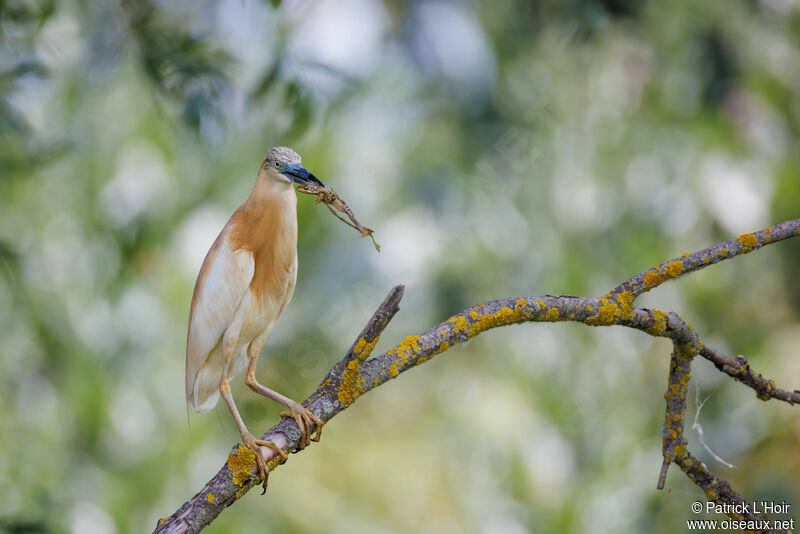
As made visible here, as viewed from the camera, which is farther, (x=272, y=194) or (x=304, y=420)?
(x=304, y=420)

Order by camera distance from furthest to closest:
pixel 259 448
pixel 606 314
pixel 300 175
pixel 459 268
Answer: pixel 459 268, pixel 606 314, pixel 259 448, pixel 300 175

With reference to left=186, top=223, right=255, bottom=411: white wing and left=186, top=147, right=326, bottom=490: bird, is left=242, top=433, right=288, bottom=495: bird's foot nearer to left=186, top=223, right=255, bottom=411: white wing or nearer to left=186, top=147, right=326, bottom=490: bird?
left=186, top=147, right=326, bottom=490: bird

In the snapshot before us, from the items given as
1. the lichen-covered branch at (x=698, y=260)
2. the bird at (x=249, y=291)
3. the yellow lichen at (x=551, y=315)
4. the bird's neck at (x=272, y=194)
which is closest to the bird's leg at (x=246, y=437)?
the bird at (x=249, y=291)

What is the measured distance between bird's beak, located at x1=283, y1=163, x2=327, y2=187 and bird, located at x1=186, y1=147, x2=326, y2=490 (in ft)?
0.13

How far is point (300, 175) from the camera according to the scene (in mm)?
1048

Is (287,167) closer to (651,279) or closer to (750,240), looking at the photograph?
(651,279)

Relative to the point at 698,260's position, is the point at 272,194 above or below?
below

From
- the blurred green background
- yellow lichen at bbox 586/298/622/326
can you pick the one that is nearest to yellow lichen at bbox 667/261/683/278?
yellow lichen at bbox 586/298/622/326

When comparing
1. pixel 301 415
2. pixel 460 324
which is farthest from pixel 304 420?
pixel 460 324

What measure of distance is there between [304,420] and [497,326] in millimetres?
415

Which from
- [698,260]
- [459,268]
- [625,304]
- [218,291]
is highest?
[459,268]

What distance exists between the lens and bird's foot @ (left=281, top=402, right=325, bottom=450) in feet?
3.90

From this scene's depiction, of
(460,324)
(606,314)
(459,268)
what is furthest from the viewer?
(459,268)

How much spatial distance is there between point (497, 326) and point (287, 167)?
55 centimetres
